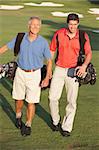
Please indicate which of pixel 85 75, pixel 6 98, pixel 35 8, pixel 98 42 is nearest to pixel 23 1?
pixel 35 8

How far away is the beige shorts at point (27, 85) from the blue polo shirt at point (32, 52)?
112mm

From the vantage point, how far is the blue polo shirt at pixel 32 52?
20.6ft

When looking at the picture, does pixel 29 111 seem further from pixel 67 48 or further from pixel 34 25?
pixel 34 25

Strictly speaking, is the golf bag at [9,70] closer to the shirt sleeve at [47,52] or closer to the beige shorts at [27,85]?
the beige shorts at [27,85]

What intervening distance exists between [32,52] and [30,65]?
8.2 inches

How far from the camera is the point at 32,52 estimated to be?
6.30 meters

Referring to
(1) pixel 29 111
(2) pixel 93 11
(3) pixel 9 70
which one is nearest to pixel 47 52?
(3) pixel 9 70

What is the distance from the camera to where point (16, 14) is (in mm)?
27484

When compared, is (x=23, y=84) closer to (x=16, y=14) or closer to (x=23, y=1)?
(x=16, y=14)

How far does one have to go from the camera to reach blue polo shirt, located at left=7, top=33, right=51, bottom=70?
20.6 ft

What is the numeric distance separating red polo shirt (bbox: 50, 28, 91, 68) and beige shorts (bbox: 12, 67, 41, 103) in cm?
42

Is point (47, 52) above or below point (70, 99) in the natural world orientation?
above

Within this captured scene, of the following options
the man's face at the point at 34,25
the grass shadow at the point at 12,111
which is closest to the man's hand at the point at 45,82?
the man's face at the point at 34,25

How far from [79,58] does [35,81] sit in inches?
29.8
